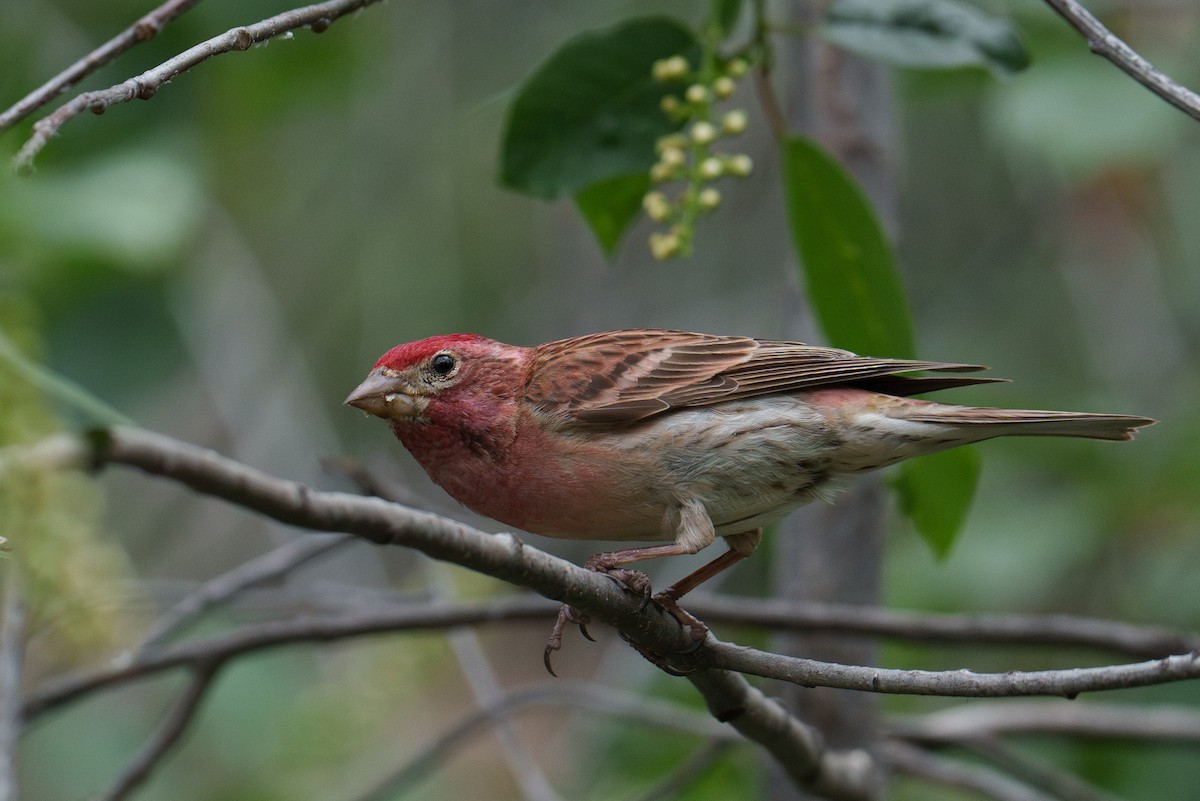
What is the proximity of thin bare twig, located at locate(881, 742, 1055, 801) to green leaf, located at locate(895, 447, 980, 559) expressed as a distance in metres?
0.97

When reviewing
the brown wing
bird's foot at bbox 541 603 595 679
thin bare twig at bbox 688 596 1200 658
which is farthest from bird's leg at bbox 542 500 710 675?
thin bare twig at bbox 688 596 1200 658

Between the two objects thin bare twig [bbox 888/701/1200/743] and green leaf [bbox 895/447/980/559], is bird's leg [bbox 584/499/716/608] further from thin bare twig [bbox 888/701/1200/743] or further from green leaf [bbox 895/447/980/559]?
thin bare twig [bbox 888/701/1200/743]

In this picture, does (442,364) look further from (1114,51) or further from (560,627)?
(1114,51)

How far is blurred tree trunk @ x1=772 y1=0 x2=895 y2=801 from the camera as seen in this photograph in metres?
5.09

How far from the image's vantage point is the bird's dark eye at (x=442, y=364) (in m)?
3.90

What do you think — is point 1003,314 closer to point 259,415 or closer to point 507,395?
point 259,415

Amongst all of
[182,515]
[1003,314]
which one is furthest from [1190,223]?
[182,515]

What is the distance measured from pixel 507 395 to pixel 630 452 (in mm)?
425

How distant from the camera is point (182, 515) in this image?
25.4ft

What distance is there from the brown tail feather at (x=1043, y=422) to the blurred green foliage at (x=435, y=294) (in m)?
1.61

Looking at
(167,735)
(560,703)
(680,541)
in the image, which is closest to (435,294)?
(560,703)

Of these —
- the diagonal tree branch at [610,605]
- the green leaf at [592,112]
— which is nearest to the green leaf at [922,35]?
the green leaf at [592,112]

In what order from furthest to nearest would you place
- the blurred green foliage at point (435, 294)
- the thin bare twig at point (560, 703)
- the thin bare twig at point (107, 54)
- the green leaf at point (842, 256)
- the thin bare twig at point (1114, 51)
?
1. the blurred green foliage at point (435, 294)
2. the thin bare twig at point (560, 703)
3. the green leaf at point (842, 256)
4. the thin bare twig at point (1114, 51)
5. the thin bare twig at point (107, 54)

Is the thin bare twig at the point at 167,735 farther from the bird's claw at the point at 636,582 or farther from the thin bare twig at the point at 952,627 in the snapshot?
the bird's claw at the point at 636,582
